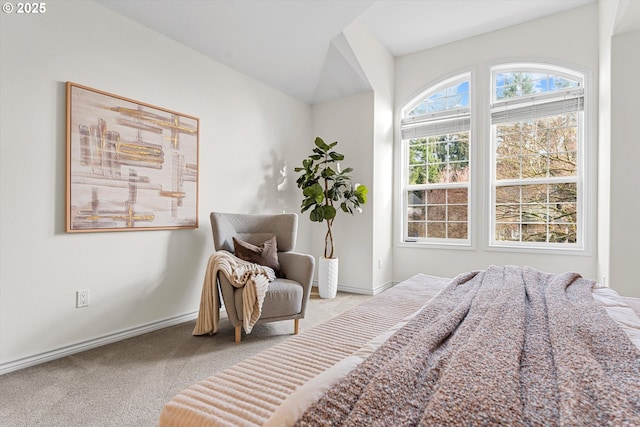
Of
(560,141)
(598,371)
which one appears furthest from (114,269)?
(560,141)

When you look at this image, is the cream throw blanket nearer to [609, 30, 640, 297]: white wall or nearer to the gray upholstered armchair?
the gray upholstered armchair

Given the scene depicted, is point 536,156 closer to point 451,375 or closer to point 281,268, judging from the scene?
point 281,268

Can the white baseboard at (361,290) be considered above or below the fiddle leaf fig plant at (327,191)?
below

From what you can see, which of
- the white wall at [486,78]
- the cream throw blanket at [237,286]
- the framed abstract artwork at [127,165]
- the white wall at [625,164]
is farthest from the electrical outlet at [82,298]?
the white wall at [625,164]

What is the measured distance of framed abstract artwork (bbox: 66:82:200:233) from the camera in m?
2.40

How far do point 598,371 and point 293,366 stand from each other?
77cm

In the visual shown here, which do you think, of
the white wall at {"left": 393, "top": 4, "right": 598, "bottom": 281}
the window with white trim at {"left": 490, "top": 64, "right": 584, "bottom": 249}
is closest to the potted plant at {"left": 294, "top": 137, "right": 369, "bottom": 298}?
the white wall at {"left": 393, "top": 4, "right": 598, "bottom": 281}

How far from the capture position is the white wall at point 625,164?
2.80m

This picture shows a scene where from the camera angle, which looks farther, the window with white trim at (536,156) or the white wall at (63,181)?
the window with white trim at (536,156)

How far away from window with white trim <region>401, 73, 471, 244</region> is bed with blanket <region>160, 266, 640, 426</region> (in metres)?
3.09

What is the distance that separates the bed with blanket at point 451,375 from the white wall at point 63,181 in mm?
1999

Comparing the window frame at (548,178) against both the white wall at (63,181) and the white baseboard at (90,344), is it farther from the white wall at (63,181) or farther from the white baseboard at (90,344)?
the white baseboard at (90,344)

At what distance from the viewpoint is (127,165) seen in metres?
2.69

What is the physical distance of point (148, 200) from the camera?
9.32 ft
